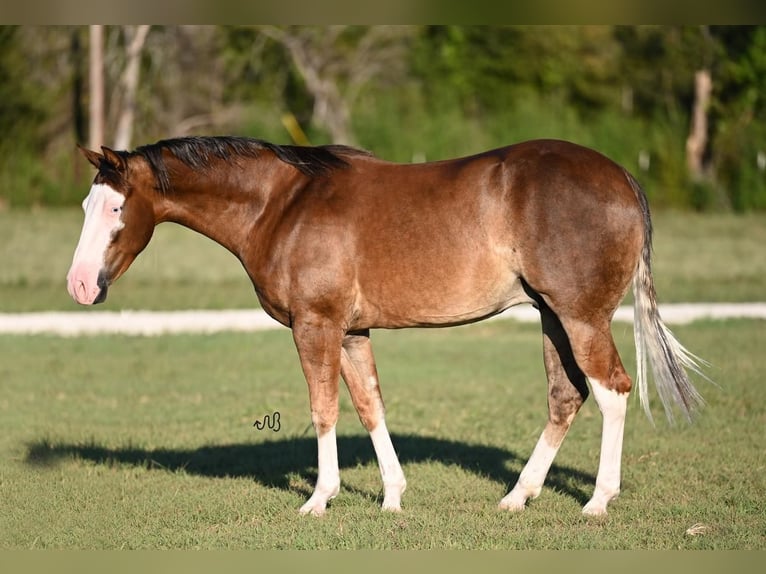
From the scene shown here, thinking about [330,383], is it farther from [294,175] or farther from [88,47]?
[88,47]

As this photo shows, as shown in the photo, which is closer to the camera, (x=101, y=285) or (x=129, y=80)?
(x=101, y=285)

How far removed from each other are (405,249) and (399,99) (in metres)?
27.1

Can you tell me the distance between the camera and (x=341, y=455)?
9.15 meters

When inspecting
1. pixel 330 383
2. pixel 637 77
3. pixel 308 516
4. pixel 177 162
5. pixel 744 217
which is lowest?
pixel 744 217

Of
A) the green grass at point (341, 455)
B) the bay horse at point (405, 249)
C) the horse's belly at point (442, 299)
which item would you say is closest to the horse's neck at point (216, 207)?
the bay horse at point (405, 249)

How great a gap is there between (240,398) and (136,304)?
769 centimetres

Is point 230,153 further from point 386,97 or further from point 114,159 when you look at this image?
point 386,97

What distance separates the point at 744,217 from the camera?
27.8 meters

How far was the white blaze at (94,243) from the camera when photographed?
22.7ft

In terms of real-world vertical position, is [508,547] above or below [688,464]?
above

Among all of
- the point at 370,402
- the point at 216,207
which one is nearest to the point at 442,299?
the point at 370,402

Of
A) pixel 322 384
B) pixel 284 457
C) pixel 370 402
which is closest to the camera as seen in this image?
pixel 322 384

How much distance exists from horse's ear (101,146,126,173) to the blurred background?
18605 mm

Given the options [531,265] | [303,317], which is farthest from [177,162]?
[531,265]
